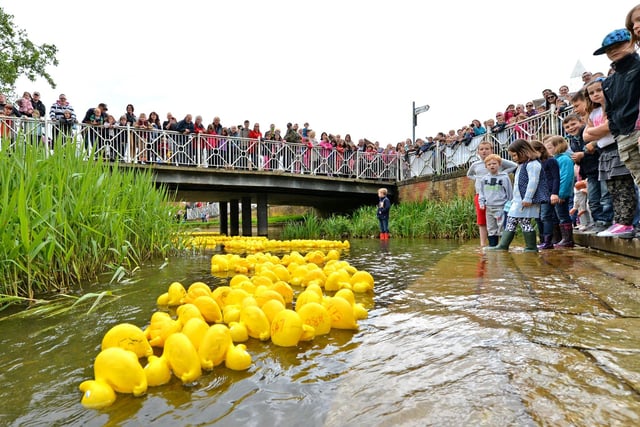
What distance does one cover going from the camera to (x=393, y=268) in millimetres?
4477

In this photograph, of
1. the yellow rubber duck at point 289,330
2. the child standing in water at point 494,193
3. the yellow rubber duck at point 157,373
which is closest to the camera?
the yellow rubber duck at point 157,373

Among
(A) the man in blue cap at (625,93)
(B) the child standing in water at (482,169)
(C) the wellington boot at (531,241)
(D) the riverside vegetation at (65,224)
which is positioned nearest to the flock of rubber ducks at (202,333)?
(D) the riverside vegetation at (65,224)

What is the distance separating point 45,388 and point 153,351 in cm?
45

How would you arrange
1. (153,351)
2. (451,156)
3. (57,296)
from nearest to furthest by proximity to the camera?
(153,351) < (57,296) < (451,156)

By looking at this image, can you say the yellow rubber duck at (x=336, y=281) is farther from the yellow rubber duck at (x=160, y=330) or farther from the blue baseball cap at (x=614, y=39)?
the blue baseball cap at (x=614, y=39)

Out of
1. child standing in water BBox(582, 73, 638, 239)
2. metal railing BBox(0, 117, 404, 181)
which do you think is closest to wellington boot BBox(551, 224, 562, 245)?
child standing in water BBox(582, 73, 638, 239)

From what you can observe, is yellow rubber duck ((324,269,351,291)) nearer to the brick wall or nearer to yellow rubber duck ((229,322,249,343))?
yellow rubber duck ((229,322,249,343))

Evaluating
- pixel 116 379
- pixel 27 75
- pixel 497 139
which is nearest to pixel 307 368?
pixel 116 379

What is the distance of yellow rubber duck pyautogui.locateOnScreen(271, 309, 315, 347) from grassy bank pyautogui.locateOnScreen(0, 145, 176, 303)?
1898 millimetres

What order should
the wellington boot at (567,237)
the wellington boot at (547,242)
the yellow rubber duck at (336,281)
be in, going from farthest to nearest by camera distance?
the wellington boot at (567,237) → the wellington boot at (547,242) → the yellow rubber duck at (336,281)

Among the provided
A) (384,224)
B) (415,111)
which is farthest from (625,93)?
(415,111)

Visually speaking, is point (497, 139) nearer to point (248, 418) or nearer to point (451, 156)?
point (451, 156)

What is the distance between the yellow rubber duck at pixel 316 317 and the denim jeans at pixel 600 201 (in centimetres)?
466

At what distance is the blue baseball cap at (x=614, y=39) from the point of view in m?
3.28
